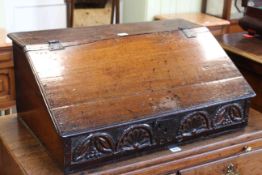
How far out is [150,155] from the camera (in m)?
1.42

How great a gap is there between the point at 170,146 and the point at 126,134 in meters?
0.21

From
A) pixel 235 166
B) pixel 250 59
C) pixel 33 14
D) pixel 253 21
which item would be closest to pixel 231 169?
pixel 235 166

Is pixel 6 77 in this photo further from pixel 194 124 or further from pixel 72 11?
pixel 194 124

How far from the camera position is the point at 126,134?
1351mm

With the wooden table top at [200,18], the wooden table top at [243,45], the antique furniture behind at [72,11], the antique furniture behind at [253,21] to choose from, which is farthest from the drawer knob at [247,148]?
the antique furniture behind at [72,11]

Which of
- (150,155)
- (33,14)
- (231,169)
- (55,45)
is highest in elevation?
(55,45)

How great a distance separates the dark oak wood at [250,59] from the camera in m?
2.06

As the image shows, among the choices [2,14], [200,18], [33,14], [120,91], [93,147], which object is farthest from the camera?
[200,18]

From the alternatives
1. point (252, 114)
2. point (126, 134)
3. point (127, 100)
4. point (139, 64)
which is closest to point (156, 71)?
point (139, 64)

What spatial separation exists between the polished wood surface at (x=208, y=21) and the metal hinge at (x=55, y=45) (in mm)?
1857

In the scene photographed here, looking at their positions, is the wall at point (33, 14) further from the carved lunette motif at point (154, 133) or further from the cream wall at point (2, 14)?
the carved lunette motif at point (154, 133)

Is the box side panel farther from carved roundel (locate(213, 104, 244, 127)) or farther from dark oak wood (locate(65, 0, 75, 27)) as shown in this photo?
dark oak wood (locate(65, 0, 75, 27))

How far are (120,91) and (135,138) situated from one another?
0.56 ft

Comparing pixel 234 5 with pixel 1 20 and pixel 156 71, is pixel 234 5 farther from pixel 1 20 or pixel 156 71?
pixel 156 71
